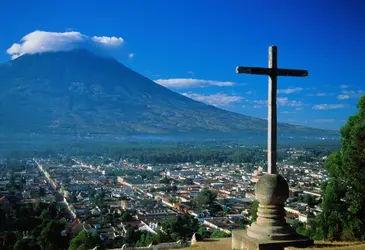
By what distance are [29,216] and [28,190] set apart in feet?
67.0

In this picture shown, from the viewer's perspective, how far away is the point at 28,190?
5056cm

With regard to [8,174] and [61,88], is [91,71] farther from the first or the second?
[8,174]

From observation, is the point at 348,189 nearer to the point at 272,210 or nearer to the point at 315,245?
the point at 315,245

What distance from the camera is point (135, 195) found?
4938 centimetres

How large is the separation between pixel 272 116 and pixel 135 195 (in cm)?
4337

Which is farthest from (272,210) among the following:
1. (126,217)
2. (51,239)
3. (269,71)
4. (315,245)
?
(126,217)

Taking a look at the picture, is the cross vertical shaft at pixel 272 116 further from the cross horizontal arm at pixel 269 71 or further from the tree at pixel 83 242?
the tree at pixel 83 242

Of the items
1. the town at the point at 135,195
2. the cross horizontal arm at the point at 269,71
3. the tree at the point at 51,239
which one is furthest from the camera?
the town at the point at 135,195

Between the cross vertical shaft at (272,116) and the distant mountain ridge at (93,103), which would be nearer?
the cross vertical shaft at (272,116)

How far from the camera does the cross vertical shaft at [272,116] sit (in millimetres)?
7168

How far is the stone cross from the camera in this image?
7.16 metres

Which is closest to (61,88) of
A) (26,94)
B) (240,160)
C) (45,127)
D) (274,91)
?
(26,94)

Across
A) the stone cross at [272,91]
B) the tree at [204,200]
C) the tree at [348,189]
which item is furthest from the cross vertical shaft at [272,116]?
the tree at [204,200]

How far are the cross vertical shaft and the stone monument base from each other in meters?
1.08
